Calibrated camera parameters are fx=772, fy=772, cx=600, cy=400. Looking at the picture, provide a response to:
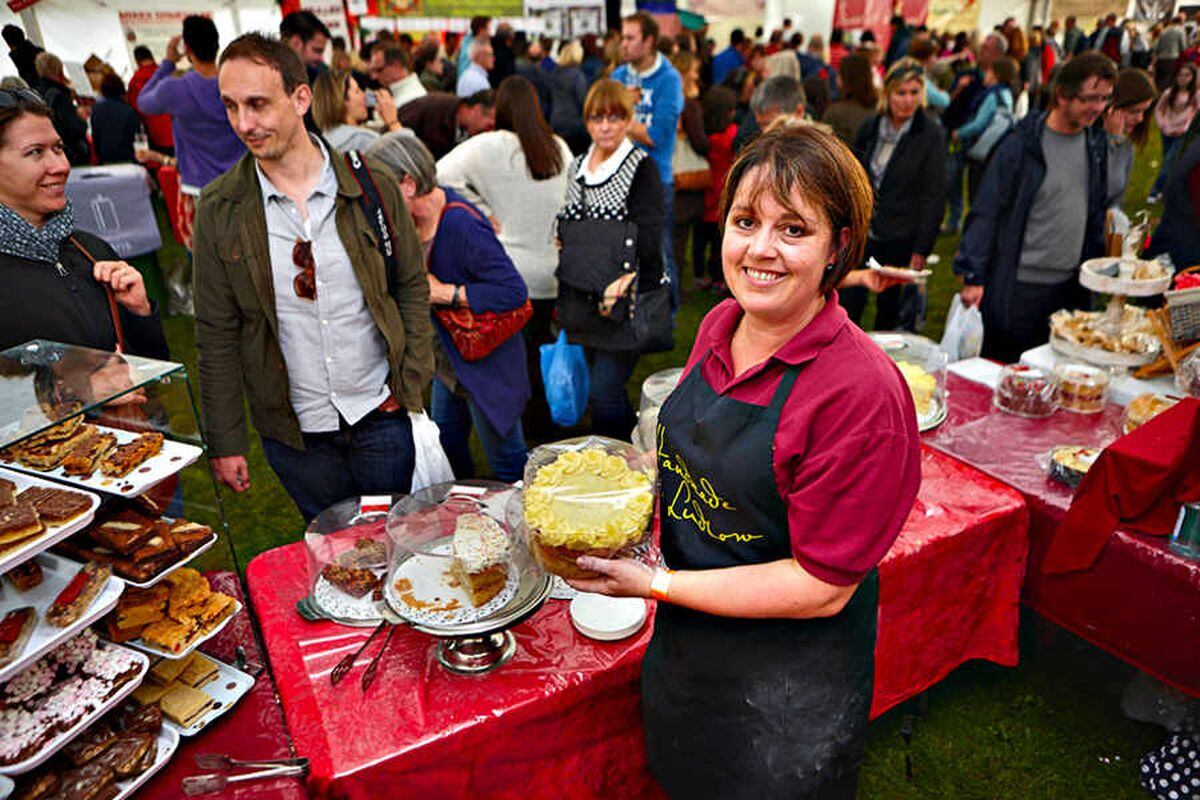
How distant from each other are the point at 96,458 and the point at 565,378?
229 centimetres

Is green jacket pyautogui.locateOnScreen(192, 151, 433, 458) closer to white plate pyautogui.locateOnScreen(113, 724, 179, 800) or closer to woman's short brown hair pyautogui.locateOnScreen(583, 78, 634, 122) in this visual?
white plate pyautogui.locateOnScreen(113, 724, 179, 800)

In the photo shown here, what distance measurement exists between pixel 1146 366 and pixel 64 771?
Result: 11.6ft

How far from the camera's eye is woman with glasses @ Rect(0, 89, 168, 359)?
189 centimetres

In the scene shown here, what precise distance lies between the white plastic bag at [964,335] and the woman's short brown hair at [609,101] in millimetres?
1830

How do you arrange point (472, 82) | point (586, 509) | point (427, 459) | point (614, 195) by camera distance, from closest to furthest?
point (586, 509) → point (427, 459) → point (614, 195) → point (472, 82)

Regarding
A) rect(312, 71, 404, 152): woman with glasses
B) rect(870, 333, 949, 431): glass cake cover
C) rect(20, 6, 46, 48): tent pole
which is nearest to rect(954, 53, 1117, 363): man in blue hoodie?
rect(870, 333, 949, 431): glass cake cover

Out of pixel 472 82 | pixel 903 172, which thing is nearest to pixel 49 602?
pixel 903 172

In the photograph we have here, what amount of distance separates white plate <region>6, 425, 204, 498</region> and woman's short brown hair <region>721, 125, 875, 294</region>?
1.20 metres

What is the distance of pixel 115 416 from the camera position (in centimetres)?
150

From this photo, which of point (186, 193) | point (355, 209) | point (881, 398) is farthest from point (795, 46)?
point (881, 398)

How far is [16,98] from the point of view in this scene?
1.96 m

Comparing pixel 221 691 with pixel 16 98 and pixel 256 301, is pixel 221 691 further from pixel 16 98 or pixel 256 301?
pixel 16 98

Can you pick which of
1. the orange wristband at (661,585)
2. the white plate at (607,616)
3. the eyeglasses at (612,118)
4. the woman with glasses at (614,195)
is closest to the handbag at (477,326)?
the woman with glasses at (614,195)

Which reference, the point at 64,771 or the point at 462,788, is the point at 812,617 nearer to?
the point at 462,788
